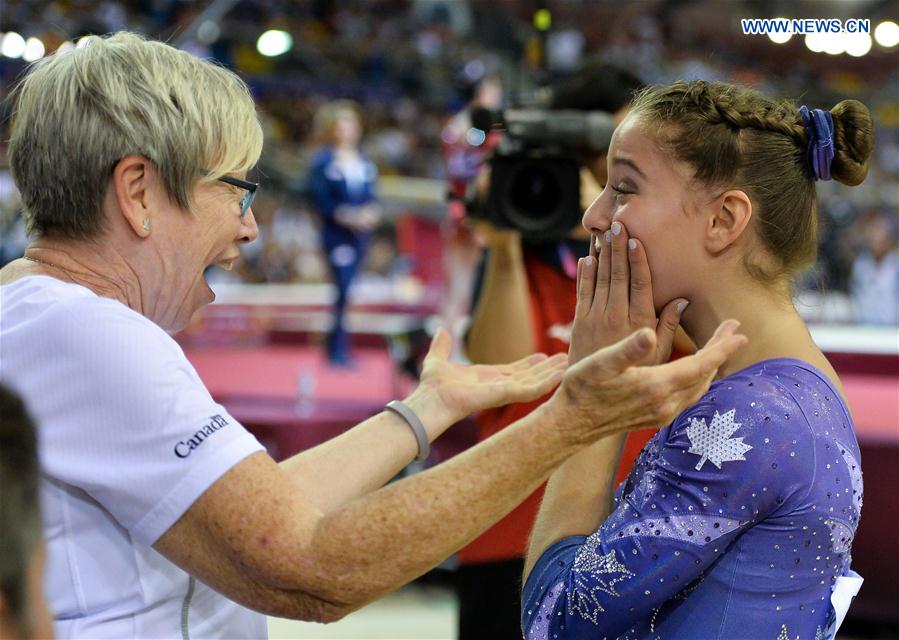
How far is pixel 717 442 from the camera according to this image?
1106 mm

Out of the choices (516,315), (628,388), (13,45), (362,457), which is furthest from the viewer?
(13,45)

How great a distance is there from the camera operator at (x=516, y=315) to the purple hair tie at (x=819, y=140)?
72 cm

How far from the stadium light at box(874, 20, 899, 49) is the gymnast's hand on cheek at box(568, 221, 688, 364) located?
52.1 inches

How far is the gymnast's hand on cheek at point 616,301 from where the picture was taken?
1229 mm

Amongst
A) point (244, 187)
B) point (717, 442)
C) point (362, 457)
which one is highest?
point (244, 187)

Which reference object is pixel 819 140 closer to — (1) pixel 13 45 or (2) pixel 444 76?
(1) pixel 13 45

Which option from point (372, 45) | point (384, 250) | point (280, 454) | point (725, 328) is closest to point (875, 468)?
point (280, 454)

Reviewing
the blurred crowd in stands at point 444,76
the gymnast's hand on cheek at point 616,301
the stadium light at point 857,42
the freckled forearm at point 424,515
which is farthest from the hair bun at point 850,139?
the blurred crowd in stands at point 444,76

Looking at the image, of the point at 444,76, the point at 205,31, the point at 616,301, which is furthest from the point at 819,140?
the point at 444,76

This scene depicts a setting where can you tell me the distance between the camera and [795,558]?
3.65ft

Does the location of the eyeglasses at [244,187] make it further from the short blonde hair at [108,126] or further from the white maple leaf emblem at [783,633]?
the white maple leaf emblem at [783,633]

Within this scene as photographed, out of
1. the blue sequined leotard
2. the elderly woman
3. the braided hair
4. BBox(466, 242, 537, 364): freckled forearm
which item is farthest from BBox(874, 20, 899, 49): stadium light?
the elderly woman

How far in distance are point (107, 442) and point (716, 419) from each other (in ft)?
2.15

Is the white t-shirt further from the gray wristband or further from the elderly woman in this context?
the gray wristband
